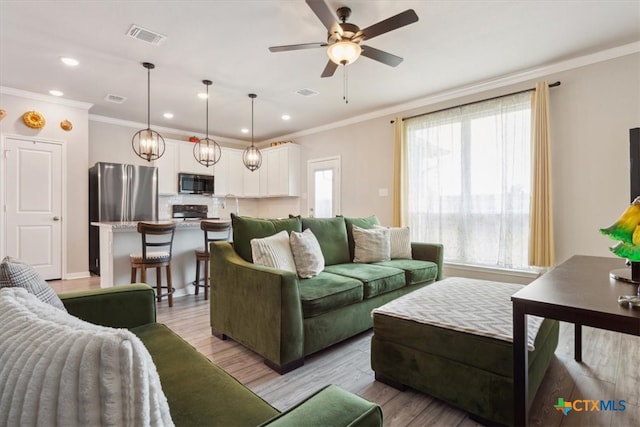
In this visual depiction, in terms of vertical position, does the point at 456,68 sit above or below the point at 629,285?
above

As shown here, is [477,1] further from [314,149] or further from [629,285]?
[314,149]

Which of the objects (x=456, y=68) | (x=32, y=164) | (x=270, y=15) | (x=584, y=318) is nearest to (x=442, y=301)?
(x=584, y=318)

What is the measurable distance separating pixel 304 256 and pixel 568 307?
1783 millimetres

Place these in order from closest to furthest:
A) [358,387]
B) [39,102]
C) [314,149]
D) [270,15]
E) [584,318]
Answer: [584,318], [358,387], [270,15], [39,102], [314,149]

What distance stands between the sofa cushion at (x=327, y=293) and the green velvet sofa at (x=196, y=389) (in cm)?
93

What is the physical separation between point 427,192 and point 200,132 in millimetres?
4848

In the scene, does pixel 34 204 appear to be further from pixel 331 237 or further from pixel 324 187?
pixel 324 187

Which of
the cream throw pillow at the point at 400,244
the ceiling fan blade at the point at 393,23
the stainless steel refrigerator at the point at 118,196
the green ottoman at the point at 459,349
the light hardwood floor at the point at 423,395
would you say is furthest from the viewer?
the stainless steel refrigerator at the point at 118,196

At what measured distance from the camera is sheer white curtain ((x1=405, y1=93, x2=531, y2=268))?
12.2 feet

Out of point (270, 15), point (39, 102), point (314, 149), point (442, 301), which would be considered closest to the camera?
point (442, 301)

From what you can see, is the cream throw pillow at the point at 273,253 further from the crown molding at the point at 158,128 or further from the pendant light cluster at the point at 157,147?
the crown molding at the point at 158,128

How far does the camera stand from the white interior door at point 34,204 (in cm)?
435

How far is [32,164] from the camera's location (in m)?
4.48

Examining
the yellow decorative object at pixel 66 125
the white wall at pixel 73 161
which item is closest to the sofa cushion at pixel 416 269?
the white wall at pixel 73 161
